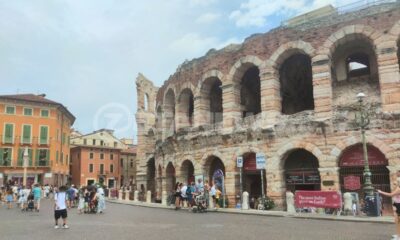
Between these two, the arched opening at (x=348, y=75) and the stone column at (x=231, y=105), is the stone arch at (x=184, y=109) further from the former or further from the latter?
the arched opening at (x=348, y=75)

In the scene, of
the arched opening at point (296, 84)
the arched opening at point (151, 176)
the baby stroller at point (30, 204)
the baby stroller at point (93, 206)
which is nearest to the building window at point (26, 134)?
the arched opening at point (151, 176)

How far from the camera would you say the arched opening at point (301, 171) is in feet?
64.6

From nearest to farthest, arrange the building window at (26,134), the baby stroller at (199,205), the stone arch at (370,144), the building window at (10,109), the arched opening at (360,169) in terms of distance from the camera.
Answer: the stone arch at (370,144) < the arched opening at (360,169) < the baby stroller at (199,205) < the building window at (10,109) < the building window at (26,134)

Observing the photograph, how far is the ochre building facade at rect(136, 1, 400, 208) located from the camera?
17562mm

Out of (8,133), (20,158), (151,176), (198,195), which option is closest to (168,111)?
(151,176)

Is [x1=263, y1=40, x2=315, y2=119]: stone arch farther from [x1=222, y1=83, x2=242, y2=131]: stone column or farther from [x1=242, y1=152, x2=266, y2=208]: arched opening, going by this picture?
[x1=242, y1=152, x2=266, y2=208]: arched opening

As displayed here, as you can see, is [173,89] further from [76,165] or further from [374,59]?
[76,165]

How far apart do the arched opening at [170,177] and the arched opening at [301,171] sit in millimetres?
10499

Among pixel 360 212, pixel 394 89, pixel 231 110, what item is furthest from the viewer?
pixel 231 110

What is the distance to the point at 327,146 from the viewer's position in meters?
18.3

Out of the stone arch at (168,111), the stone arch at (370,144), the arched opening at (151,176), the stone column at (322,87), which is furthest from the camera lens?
the arched opening at (151,176)

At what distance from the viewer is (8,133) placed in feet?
139

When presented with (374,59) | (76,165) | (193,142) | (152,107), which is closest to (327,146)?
(374,59)

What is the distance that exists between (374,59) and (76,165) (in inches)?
1968
